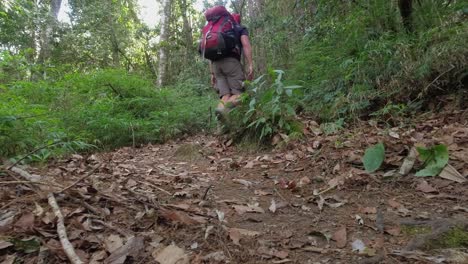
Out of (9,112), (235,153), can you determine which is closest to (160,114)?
(235,153)

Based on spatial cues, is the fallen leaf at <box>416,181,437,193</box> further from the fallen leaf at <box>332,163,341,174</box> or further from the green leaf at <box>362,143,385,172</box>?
the fallen leaf at <box>332,163,341,174</box>

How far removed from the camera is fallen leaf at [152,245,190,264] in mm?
1510

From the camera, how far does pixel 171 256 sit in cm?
154

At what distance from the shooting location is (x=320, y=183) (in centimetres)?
271

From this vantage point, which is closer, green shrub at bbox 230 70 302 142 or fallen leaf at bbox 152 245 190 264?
fallen leaf at bbox 152 245 190 264

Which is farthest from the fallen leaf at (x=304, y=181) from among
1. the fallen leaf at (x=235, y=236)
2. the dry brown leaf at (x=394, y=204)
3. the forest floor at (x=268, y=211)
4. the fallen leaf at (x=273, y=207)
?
the fallen leaf at (x=235, y=236)

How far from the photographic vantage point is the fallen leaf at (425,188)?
227cm

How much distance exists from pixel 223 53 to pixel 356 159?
3.08 m

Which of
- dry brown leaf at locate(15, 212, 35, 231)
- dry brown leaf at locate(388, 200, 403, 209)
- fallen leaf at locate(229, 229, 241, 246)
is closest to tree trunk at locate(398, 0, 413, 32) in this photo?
dry brown leaf at locate(388, 200, 403, 209)

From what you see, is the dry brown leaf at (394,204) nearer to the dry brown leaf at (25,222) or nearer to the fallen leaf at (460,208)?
the fallen leaf at (460,208)

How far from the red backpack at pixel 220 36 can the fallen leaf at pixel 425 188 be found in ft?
11.7

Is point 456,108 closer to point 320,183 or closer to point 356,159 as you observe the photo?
point 356,159

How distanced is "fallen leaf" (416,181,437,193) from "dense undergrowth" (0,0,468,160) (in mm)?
1511

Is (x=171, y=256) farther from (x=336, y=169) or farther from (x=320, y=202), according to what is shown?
(x=336, y=169)
